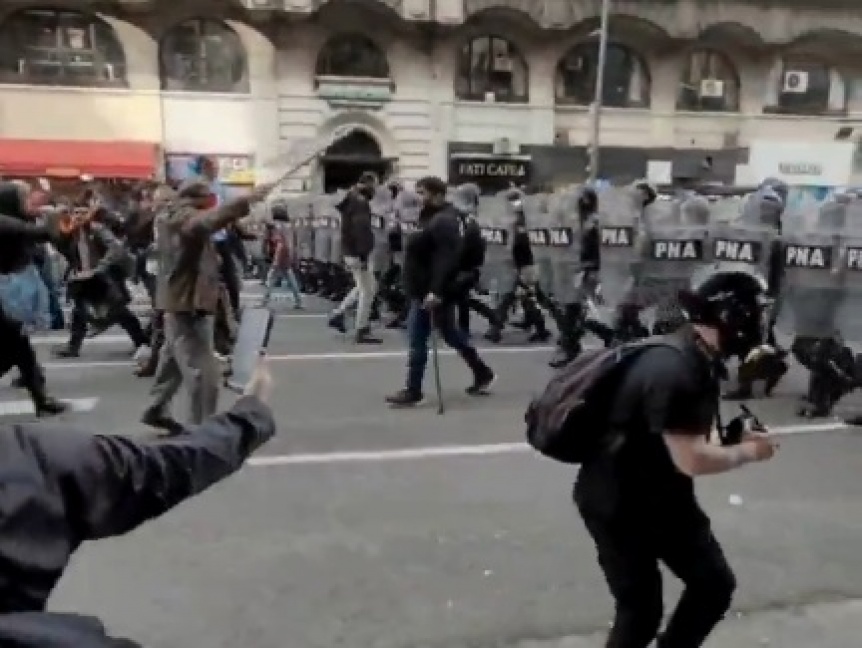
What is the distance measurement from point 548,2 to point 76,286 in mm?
23423

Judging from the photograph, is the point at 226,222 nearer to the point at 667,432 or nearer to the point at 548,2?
the point at 667,432

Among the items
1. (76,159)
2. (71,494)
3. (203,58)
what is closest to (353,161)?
(203,58)

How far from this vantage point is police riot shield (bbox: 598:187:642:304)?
8.81m

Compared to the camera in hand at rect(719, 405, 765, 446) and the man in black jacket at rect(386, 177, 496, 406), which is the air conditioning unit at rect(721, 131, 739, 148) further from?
the camera in hand at rect(719, 405, 765, 446)

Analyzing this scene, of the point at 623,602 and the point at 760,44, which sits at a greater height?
the point at 760,44

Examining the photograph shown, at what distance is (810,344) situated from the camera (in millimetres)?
7449

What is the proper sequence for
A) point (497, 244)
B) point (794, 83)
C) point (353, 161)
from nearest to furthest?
point (497, 244) < point (353, 161) < point (794, 83)

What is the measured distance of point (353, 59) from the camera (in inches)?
1158

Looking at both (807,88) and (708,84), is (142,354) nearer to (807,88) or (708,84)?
(708,84)

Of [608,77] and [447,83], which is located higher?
[608,77]

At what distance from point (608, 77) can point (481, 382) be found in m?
25.6

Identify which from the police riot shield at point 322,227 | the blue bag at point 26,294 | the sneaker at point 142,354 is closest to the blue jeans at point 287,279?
the police riot shield at point 322,227

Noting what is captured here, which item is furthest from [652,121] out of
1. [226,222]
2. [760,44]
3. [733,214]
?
[226,222]

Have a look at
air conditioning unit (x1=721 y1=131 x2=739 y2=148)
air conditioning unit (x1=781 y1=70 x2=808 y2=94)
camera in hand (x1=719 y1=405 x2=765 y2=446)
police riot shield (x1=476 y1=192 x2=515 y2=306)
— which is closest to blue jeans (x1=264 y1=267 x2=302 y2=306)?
police riot shield (x1=476 y1=192 x2=515 y2=306)
